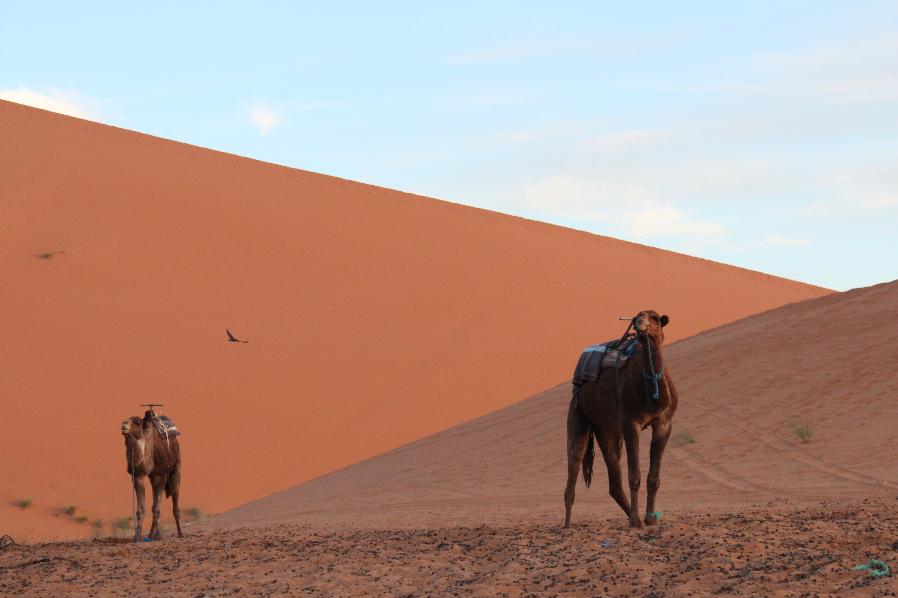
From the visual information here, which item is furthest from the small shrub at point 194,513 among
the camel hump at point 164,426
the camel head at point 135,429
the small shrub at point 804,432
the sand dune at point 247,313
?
the small shrub at point 804,432

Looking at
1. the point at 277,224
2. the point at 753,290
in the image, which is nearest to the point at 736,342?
the point at 277,224

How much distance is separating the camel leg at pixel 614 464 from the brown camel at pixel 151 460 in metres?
5.95

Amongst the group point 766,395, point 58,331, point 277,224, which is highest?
point 277,224

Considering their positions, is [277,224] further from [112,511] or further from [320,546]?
[320,546]

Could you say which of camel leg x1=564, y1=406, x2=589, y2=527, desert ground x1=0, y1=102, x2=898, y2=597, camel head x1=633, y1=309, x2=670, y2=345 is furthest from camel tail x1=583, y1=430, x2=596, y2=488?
camel head x1=633, y1=309, x2=670, y2=345

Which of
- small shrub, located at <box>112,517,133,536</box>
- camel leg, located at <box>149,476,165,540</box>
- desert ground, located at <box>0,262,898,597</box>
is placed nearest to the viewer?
desert ground, located at <box>0,262,898,597</box>

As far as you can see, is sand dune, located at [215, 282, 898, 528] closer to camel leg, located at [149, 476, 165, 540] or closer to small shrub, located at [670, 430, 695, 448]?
small shrub, located at [670, 430, 695, 448]

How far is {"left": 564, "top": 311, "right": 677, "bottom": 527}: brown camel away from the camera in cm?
1166

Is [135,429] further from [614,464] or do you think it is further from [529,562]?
[529,562]

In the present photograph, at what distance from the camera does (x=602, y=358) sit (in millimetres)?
Answer: 12531

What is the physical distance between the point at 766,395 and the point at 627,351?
11.4 meters

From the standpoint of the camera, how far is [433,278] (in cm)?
4672

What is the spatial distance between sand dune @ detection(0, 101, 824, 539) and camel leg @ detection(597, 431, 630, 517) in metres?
6.03

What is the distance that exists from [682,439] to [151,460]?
9.72m
